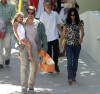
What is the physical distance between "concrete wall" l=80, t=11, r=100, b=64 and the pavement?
63cm

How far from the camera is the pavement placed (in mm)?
8891

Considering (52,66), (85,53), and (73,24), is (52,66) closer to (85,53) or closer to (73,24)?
(73,24)

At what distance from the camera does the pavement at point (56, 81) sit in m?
8.89

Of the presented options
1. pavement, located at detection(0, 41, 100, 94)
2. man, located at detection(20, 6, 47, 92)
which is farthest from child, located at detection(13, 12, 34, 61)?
pavement, located at detection(0, 41, 100, 94)

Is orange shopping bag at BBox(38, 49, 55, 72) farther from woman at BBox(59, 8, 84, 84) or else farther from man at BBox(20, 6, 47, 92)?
woman at BBox(59, 8, 84, 84)

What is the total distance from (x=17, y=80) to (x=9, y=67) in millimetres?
1787

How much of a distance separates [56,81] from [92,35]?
13.7 ft

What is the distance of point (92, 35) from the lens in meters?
13.7

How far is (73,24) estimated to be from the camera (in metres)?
9.55

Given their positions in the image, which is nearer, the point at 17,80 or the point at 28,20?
the point at 28,20

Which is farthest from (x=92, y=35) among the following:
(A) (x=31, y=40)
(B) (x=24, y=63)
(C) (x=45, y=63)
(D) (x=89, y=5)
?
(B) (x=24, y=63)

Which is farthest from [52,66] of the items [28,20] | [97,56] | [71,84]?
[97,56]

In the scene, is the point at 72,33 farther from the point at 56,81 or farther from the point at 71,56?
the point at 56,81

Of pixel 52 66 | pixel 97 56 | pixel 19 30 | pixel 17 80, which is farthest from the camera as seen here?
pixel 97 56
